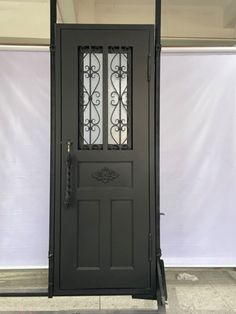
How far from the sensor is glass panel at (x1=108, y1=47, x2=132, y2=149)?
340cm

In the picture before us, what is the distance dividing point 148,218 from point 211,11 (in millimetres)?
2907

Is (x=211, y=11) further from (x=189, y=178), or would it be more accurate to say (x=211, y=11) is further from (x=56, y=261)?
(x=56, y=261)

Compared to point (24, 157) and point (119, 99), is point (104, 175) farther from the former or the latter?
point (24, 157)

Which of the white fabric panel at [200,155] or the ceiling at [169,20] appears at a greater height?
the ceiling at [169,20]

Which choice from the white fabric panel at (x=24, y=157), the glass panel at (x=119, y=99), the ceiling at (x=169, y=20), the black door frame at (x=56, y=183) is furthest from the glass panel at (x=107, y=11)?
the glass panel at (x=119, y=99)

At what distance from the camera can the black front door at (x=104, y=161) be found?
335cm

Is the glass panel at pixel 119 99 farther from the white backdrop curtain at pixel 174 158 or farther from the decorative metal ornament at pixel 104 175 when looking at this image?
the white backdrop curtain at pixel 174 158

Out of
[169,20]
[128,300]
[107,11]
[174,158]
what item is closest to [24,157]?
[174,158]

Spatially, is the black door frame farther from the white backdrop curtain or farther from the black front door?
the white backdrop curtain

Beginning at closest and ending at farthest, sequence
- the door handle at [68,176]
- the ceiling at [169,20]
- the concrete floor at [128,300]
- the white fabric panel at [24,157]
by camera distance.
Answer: the door handle at [68,176] < the concrete floor at [128,300] < the white fabric panel at [24,157] < the ceiling at [169,20]

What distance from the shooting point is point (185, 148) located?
4.10 meters

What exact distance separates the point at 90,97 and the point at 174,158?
1234mm

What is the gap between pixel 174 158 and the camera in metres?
4.12

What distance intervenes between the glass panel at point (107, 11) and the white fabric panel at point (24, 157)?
2.34 ft
